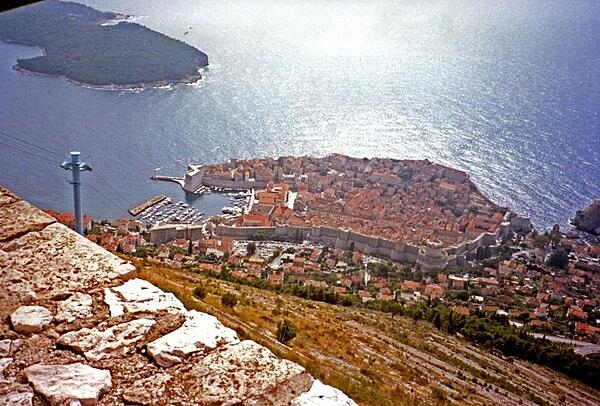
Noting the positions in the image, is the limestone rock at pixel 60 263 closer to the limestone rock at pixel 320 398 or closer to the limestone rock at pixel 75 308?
the limestone rock at pixel 75 308

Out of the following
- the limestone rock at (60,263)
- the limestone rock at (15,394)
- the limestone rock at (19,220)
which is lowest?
the limestone rock at (15,394)

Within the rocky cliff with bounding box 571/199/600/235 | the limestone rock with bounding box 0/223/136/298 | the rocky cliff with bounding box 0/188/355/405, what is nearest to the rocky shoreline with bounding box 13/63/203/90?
the rocky cliff with bounding box 571/199/600/235

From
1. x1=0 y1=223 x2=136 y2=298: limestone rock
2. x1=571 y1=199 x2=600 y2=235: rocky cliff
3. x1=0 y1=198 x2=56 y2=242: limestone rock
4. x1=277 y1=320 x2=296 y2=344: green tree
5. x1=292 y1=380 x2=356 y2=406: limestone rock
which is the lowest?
x1=571 y1=199 x2=600 y2=235: rocky cliff

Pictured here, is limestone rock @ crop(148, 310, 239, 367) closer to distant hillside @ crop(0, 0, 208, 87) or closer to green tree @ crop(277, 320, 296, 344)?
green tree @ crop(277, 320, 296, 344)

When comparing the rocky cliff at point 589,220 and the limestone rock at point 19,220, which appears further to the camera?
the rocky cliff at point 589,220

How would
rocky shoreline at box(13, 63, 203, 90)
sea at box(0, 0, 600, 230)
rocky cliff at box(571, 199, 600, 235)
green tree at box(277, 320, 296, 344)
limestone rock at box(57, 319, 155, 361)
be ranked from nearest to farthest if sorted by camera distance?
1. limestone rock at box(57, 319, 155, 361)
2. green tree at box(277, 320, 296, 344)
3. rocky cliff at box(571, 199, 600, 235)
4. sea at box(0, 0, 600, 230)
5. rocky shoreline at box(13, 63, 203, 90)

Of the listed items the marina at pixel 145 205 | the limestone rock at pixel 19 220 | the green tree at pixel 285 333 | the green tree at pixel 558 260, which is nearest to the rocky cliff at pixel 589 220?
the green tree at pixel 558 260

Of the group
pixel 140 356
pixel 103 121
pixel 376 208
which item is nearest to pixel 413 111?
pixel 376 208
